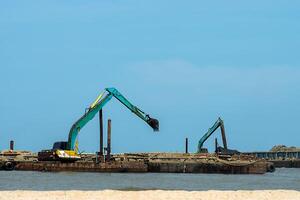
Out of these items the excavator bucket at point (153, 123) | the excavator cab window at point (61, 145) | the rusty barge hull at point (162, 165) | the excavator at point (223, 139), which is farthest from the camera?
the excavator at point (223, 139)

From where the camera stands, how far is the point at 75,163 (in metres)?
75.6

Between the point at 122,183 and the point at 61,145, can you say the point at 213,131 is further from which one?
the point at 122,183

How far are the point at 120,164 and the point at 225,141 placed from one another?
2885cm

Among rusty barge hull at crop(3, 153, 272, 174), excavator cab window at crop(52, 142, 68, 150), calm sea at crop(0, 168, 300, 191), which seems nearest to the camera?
calm sea at crop(0, 168, 300, 191)

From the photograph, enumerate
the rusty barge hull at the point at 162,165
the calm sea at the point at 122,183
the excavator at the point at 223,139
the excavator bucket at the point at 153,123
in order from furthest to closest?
the excavator at the point at 223,139 → the excavator bucket at the point at 153,123 → the rusty barge hull at the point at 162,165 → the calm sea at the point at 122,183

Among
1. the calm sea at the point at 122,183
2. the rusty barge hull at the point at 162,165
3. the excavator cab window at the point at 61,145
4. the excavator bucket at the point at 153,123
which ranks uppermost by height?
the excavator bucket at the point at 153,123

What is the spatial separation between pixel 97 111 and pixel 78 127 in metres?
4.00

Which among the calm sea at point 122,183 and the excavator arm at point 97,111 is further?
the excavator arm at point 97,111

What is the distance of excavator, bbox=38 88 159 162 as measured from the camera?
75.8 m

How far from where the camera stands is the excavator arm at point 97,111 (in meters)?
79.6
